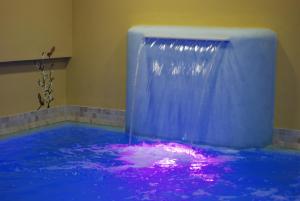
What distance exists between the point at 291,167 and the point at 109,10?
2.60 m

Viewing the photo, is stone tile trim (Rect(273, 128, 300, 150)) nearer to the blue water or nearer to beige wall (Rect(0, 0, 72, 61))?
the blue water

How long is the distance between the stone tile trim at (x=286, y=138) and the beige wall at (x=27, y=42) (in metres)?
2.46

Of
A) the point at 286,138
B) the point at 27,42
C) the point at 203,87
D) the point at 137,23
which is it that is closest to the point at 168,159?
the point at 203,87

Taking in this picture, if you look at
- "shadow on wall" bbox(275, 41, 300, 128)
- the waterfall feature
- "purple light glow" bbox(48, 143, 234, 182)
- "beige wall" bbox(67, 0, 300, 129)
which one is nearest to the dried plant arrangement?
"beige wall" bbox(67, 0, 300, 129)

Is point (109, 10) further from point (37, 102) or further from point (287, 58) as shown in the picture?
point (287, 58)

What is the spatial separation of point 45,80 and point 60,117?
0.49 metres

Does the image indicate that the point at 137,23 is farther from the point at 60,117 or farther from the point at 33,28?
the point at 60,117

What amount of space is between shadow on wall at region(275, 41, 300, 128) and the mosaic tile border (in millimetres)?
108

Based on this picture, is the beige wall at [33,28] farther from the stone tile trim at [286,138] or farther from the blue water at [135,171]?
the stone tile trim at [286,138]

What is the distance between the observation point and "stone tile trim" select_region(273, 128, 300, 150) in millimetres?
5059

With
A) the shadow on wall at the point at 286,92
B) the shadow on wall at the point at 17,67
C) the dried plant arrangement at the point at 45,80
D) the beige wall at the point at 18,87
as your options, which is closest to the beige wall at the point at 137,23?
the shadow on wall at the point at 286,92

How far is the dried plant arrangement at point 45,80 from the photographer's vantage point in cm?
593

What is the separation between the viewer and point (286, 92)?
5062 millimetres

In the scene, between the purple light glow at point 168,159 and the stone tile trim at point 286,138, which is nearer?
the purple light glow at point 168,159
